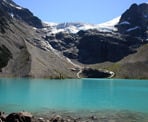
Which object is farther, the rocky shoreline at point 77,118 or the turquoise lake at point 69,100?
the turquoise lake at point 69,100

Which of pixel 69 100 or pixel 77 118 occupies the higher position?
pixel 69 100

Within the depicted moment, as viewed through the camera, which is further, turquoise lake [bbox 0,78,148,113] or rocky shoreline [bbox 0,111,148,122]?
turquoise lake [bbox 0,78,148,113]

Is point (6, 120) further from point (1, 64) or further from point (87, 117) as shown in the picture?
point (1, 64)

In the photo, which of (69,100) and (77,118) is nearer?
(77,118)

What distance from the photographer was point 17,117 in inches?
1571

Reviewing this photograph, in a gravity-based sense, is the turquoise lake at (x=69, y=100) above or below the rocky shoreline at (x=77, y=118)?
above

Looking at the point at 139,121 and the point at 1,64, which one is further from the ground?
the point at 1,64

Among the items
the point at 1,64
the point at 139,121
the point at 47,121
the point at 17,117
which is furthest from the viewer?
the point at 1,64

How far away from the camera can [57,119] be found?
43.8 m

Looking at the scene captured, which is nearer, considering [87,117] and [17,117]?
[17,117]

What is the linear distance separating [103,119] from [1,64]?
78064mm

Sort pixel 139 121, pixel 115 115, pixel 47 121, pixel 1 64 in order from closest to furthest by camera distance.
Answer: pixel 47 121 < pixel 139 121 < pixel 115 115 < pixel 1 64

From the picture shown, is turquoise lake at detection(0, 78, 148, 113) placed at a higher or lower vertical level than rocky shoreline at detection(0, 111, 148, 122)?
higher

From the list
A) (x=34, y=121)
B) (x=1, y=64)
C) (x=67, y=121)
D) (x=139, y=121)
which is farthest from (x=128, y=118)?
(x=1, y=64)
